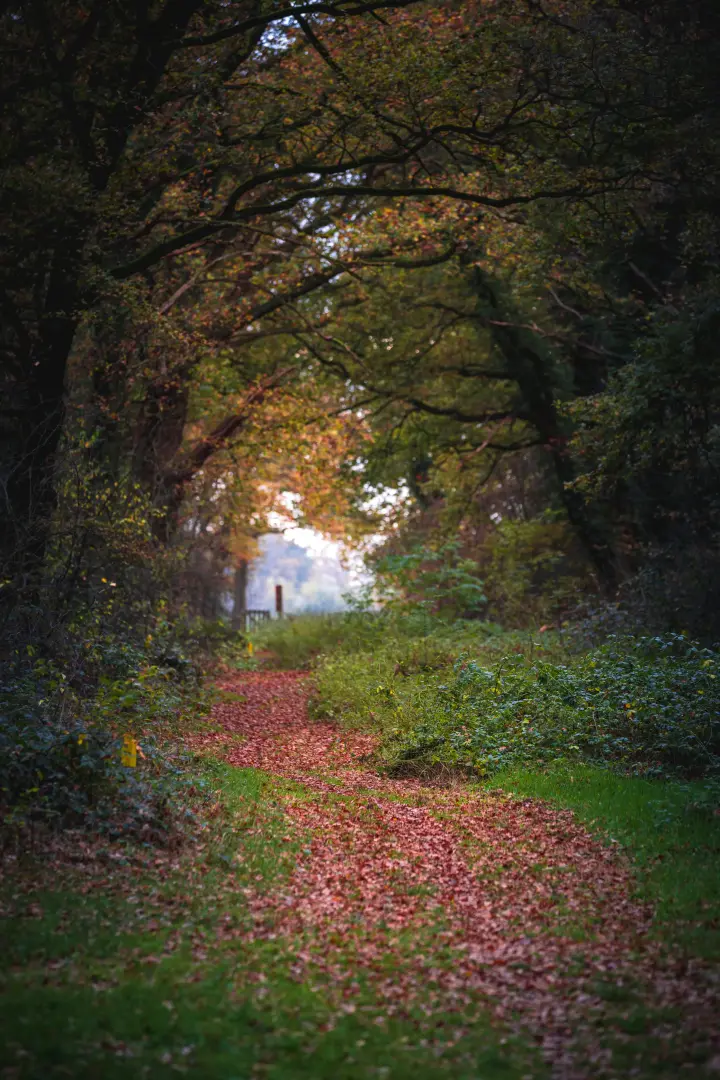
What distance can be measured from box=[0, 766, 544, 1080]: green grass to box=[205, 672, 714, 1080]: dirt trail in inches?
8.8

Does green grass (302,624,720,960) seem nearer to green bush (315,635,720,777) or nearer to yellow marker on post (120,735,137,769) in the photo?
green bush (315,635,720,777)

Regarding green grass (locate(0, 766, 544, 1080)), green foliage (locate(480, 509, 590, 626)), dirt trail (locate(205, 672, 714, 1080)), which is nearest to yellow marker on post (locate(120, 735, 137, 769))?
green grass (locate(0, 766, 544, 1080))

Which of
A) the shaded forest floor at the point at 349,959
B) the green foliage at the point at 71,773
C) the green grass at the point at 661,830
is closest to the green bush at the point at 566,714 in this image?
the green grass at the point at 661,830

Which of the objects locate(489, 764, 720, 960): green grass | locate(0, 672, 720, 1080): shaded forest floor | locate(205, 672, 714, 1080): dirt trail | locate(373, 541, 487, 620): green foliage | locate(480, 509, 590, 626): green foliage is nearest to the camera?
locate(0, 672, 720, 1080): shaded forest floor

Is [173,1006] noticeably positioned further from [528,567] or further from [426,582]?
[528,567]

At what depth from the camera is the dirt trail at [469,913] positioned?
15.8ft

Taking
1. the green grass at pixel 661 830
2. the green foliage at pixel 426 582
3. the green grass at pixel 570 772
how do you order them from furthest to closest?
the green foliage at pixel 426 582 < the green grass at pixel 570 772 < the green grass at pixel 661 830

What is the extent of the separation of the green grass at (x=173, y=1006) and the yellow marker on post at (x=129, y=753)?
1.05m

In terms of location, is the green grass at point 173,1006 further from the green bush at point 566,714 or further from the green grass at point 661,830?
the green bush at point 566,714

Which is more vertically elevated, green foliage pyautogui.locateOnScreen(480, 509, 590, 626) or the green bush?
green foliage pyautogui.locateOnScreen(480, 509, 590, 626)

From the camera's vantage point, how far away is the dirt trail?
4.83 metres

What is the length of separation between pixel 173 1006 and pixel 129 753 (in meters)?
2.91

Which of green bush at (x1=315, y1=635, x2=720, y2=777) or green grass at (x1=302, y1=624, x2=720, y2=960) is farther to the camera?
green bush at (x1=315, y1=635, x2=720, y2=777)

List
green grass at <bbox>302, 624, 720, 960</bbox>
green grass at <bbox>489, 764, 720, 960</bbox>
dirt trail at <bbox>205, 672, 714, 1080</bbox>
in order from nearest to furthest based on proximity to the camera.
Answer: dirt trail at <bbox>205, 672, 714, 1080</bbox> < green grass at <bbox>489, 764, 720, 960</bbox> < green grass at <bbox>302, 624, 720, 960</bbox>
